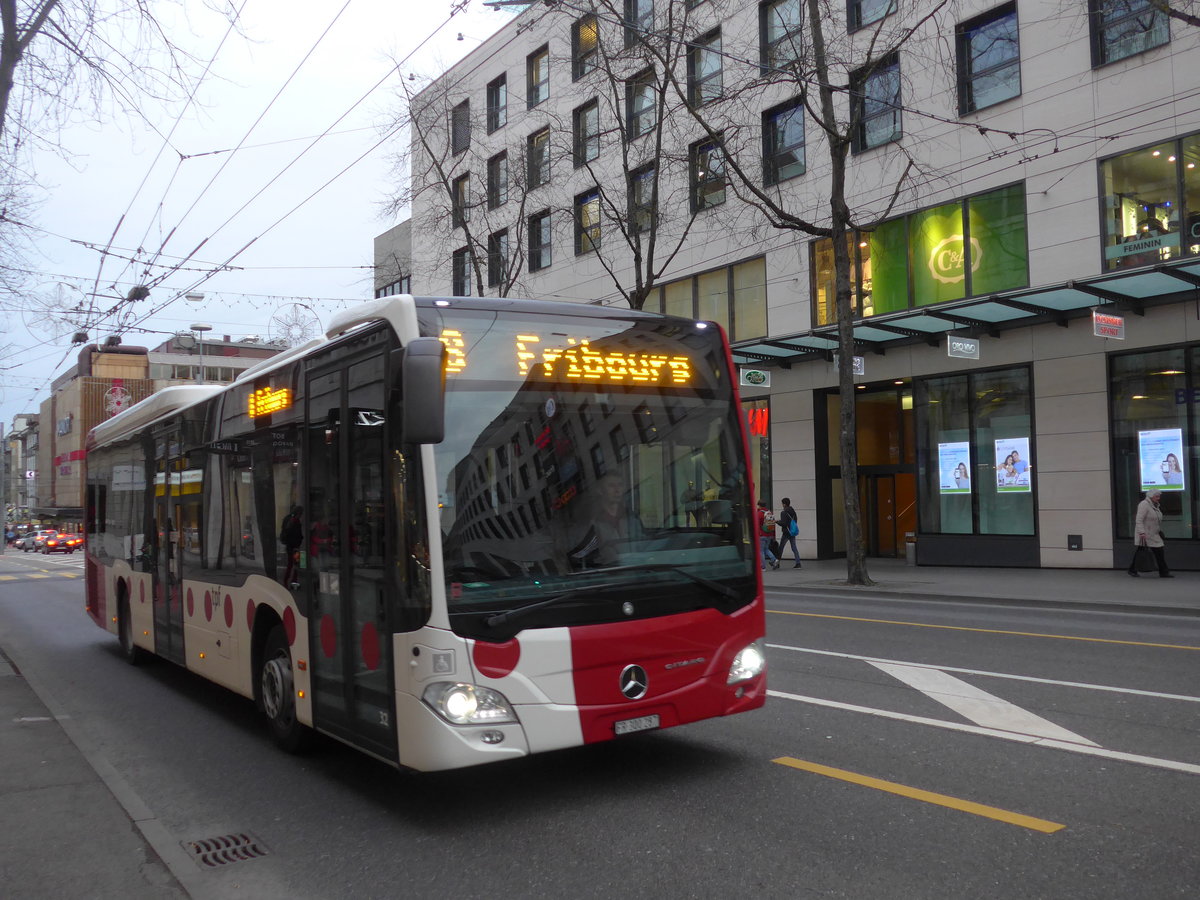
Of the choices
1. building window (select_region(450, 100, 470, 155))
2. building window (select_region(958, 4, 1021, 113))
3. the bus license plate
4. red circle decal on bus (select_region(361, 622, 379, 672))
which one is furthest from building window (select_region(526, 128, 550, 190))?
the bus license plate

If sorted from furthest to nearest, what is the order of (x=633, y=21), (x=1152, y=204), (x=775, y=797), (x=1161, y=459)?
1. (x=633, y=21)
2. (x=1161, y=459)
3. (x=1152, y=204)
4. (x=775, y=797)

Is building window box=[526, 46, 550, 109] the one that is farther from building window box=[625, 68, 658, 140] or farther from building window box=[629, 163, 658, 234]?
building window box=[629, 163, 658, 234]

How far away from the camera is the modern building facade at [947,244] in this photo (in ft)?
64.8

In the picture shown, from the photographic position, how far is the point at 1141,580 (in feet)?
59.9

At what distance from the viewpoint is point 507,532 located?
536 cm

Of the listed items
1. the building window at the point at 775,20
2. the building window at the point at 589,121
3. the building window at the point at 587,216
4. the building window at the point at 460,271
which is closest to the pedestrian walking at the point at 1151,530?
the building window at the point at 775,20

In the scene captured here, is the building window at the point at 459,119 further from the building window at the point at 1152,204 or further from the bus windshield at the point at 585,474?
the bus windshield at the point at 585,474

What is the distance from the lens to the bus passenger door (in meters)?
5.59

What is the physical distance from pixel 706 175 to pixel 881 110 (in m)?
4.80

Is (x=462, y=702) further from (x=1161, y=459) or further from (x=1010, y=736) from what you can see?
(x=1161, y=459)

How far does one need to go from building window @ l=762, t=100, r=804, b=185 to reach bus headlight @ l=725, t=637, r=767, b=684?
21.7 m

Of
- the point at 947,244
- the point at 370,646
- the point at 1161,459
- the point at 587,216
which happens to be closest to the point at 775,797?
the point at 370,646

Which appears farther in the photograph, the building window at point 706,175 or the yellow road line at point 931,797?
the building window at point 706,175

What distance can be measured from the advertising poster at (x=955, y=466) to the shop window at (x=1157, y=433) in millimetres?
3467
